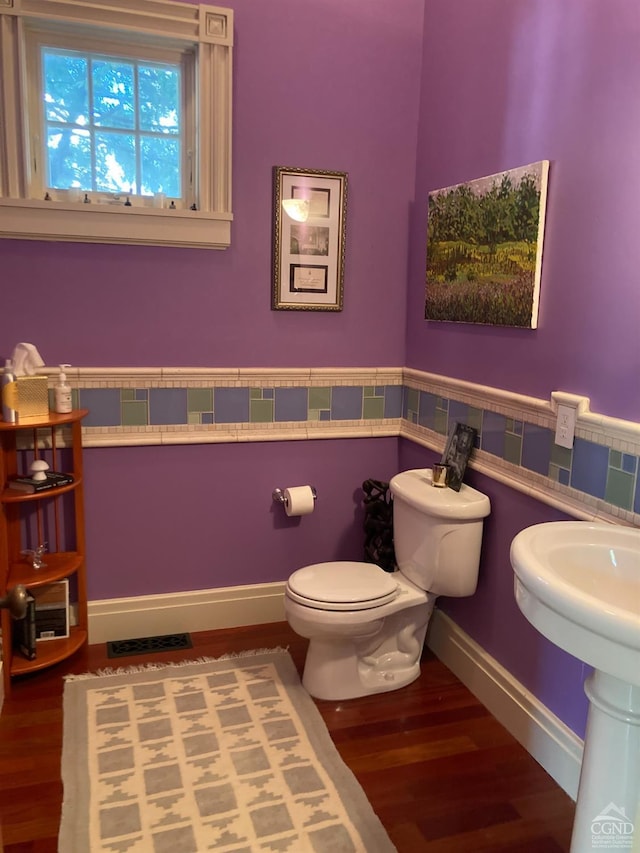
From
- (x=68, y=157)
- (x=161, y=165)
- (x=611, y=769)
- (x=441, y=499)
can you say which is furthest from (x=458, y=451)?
(x=68, y=157)

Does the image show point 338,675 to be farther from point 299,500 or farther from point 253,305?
point 253,305

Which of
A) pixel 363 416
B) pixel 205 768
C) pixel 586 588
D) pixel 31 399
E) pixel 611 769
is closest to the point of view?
pixel 611 769

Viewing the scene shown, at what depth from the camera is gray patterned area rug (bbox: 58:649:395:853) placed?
172cm

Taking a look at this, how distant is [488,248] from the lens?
7.18ft

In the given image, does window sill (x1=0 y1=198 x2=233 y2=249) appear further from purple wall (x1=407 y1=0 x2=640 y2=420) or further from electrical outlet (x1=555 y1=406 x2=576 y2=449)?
electrical outlet (x1=555 y1=406 x2=576 y2=449)

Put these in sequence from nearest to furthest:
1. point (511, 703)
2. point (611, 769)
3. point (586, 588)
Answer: point (611, 769) → point (586, 588) → point (511, 703)

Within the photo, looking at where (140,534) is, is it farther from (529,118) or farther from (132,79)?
(529,118)

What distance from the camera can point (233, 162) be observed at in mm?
2480

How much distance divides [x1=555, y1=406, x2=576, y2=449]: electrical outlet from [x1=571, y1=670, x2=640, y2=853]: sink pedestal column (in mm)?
704

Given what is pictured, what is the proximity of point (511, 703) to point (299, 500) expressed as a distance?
40.1 inches

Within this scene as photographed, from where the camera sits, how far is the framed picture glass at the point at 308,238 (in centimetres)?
256

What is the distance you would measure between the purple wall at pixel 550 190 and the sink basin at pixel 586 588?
350 millimetres

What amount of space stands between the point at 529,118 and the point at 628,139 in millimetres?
430

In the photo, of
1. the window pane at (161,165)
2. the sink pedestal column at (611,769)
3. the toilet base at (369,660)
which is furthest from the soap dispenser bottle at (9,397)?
the sink pedestal column at (611,769)
